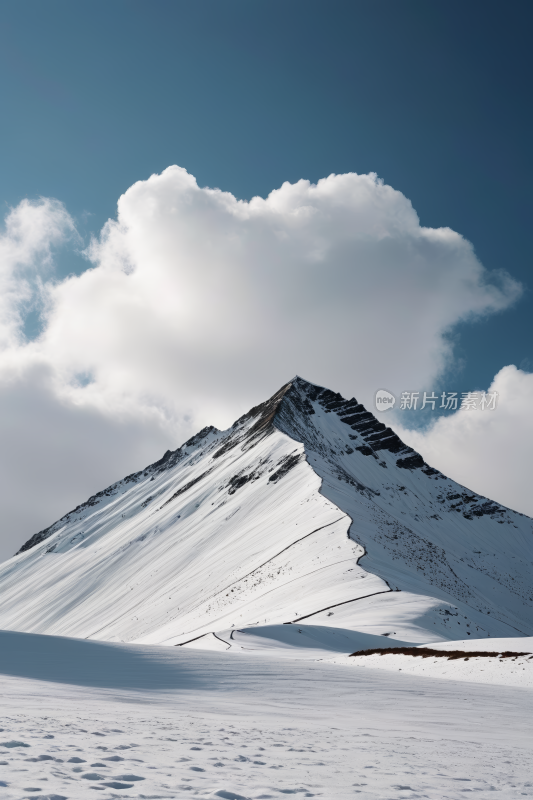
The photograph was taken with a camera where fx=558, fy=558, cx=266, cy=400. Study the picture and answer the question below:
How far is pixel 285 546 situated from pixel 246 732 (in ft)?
135

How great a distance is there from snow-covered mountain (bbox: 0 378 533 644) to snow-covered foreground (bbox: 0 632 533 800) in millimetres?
15589

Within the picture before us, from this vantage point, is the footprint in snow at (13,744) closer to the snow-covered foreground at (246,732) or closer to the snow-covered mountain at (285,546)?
the snow-covered foreground at (246,732)

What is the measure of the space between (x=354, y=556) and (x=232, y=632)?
15.0 metres

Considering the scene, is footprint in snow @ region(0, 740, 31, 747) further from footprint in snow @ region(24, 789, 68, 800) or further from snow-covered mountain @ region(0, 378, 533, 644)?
snow-covered mountain @ region(0, 378, 533, 644)

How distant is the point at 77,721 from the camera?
817cm

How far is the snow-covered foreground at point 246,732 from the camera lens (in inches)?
228

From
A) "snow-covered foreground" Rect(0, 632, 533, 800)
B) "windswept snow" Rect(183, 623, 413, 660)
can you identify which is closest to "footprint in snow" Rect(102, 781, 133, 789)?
"snow-covered foreground" Rect(0, 632, 533, 800)

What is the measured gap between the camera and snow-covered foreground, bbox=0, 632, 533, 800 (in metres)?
5.79

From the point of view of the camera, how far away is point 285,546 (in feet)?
→ 160

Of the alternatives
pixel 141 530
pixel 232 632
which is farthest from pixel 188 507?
pixel 232 632

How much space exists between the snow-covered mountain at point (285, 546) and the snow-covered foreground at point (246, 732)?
15.6m

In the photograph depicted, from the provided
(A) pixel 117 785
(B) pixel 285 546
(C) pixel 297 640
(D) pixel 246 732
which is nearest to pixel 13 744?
(A) pixel 117 785

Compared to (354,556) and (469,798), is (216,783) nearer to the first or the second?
(469,798)

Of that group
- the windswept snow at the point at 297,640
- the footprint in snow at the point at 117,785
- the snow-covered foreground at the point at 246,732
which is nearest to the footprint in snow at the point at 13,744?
the snow-covered foreground at the point at 246,732
